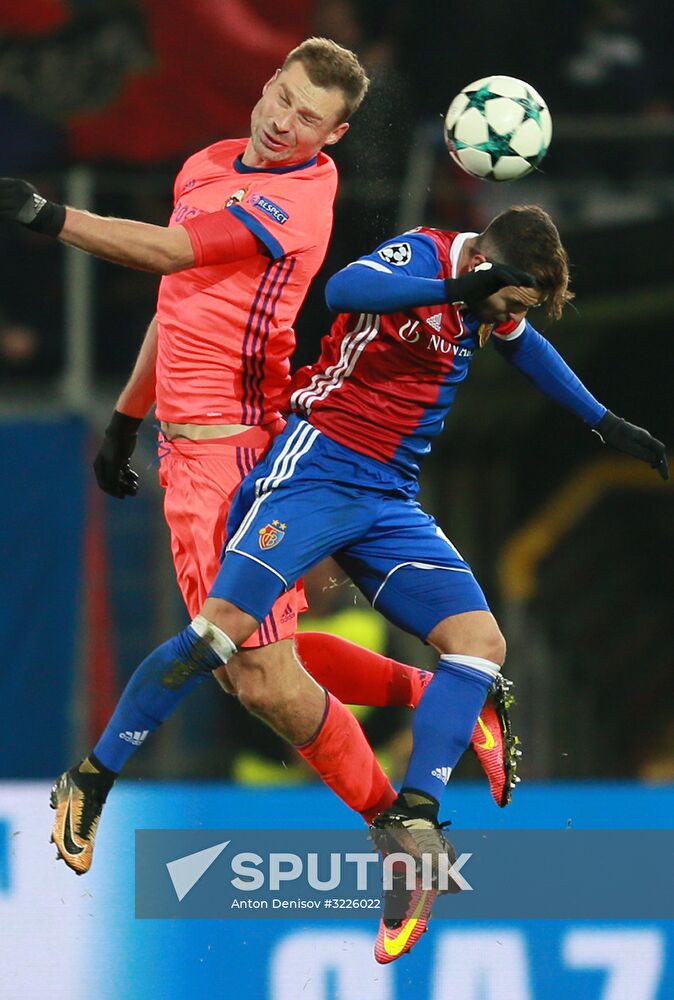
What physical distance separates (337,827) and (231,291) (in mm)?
1562

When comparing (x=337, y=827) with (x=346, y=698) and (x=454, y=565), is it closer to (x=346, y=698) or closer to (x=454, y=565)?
(x=346, y=698)

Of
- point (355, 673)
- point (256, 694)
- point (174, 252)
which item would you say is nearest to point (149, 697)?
point (256, 694)

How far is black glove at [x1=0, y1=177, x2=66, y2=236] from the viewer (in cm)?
375

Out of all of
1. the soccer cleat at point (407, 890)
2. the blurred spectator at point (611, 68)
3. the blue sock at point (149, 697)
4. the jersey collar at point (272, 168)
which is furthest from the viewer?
the blurred spectator at point (611, 68)

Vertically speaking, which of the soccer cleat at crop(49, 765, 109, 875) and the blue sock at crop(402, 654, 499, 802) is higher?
the blue sock at crop(402, 654, 499, 802)

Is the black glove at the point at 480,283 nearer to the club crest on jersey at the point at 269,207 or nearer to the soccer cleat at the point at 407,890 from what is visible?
the club crest on jersey at the point at 269,207

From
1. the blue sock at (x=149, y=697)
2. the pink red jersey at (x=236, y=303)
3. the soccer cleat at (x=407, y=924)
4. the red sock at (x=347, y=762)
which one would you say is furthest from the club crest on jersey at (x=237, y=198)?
the soccer cleat at (x=407, y=924)

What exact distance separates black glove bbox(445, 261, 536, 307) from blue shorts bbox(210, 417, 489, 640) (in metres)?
0.55

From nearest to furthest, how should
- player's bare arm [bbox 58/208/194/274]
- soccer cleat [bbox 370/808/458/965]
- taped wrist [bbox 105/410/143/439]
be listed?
player's bare arm [bbox 58/208/194/274]
soccer cleat [bbox 370/808/458/965]
taped wrist [bbox 105/410/143/439]

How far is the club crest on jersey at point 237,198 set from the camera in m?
4.21

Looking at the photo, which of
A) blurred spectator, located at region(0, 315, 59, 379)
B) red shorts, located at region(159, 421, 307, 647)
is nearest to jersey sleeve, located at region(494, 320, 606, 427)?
red shorts, located at region(159, 421, 307, 647)

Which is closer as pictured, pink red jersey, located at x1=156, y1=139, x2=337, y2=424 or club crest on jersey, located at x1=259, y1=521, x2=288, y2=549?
club crest on jersey, located at x1=259, y1=521, x2=288, y2=549

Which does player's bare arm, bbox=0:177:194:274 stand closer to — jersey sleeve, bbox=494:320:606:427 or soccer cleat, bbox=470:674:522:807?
jersey sleeve, bbox=494:320:606:427

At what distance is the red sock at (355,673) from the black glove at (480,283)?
3.75 ft
